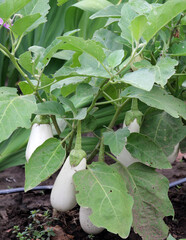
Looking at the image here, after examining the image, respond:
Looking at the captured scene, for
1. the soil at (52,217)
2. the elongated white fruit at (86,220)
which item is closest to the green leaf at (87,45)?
the elongated white fruit at (86,220)

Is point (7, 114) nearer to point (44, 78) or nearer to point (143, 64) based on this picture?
point (44, 78)

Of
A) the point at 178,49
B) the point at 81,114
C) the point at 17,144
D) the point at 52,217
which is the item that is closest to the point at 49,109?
the point at 81,114

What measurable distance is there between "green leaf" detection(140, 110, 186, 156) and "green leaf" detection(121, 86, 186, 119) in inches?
6.2

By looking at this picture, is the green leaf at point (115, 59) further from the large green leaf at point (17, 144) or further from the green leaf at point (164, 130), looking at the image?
the large green leaf at point (17, 144)

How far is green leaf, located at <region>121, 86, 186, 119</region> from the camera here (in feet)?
1.99

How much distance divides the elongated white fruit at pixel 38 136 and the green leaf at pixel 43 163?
30mm

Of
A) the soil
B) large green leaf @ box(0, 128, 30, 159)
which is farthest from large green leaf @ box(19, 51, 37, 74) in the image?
large green leaf @ box(0, 128, 30, 159)

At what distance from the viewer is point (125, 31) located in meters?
0.62

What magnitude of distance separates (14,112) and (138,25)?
0.25m

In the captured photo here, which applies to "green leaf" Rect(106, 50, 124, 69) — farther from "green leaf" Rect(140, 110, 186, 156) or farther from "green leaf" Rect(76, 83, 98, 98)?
"green leaf" Rect(140, 110, 186, 156)

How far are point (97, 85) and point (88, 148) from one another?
1.84 feet

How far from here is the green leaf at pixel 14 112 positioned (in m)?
0.56

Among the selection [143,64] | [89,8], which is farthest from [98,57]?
[89,8]

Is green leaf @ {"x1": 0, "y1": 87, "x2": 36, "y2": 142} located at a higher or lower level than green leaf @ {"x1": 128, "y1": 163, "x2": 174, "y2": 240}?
higher
